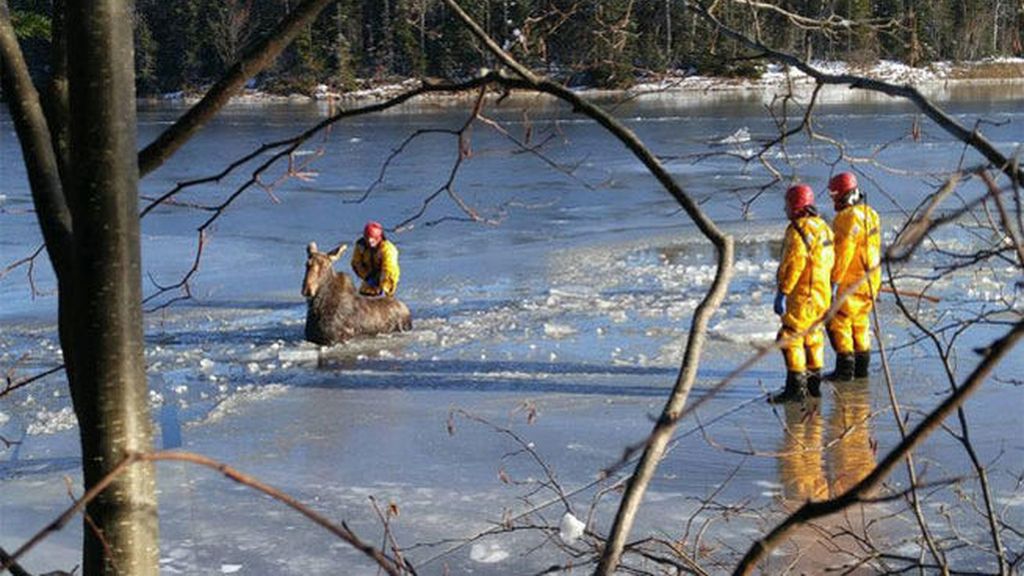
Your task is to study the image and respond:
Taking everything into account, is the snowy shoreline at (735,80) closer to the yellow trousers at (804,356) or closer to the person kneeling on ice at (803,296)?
the person kneeling on ice at (803,296)

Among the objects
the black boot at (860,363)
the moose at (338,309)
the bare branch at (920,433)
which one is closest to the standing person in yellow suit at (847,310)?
the black boot at (860,363)

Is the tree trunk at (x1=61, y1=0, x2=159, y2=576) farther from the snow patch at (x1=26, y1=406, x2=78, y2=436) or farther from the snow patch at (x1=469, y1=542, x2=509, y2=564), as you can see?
the snow patch at (x1=26, y1=406, x2=78, y2=436)

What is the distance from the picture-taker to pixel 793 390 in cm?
899

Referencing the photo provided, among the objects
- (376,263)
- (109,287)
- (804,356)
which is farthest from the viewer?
(376,263)

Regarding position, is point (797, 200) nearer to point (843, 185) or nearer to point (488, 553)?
point (843, 185)

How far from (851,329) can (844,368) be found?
0.35 m

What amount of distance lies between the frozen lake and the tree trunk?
3.13 feet

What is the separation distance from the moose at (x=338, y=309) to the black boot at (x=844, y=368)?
400 cm

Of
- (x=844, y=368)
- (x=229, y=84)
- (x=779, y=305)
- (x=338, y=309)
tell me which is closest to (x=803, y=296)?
(x=779, y=305)

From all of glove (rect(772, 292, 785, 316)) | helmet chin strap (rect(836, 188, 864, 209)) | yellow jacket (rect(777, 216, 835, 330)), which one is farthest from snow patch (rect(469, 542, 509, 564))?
helmet chin strap (rect(836, 188, 864, 209))

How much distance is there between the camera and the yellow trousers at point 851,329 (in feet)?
30.5

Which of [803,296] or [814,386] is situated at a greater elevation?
[803,296]

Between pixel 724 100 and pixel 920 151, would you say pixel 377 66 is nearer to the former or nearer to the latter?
pixel 920 151

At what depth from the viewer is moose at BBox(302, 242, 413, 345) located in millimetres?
11602
